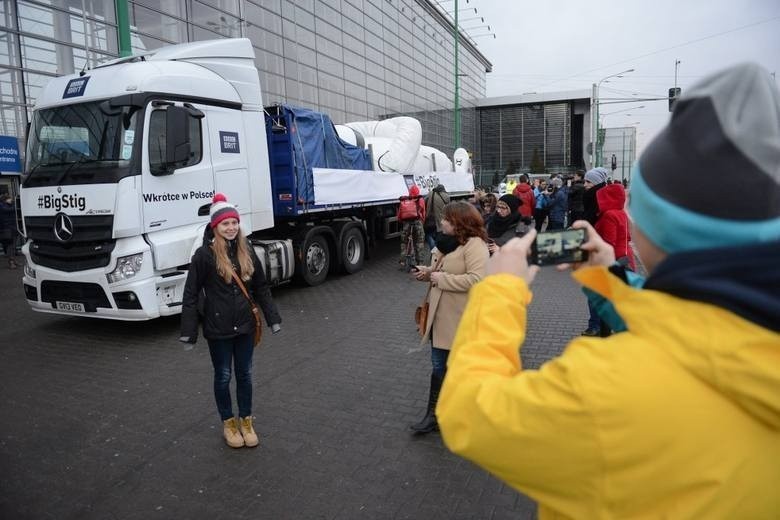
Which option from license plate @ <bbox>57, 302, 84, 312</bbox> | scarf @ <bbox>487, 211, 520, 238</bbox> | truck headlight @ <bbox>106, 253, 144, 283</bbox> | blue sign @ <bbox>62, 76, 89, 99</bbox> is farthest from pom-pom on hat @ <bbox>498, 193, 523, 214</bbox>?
blue sign @ <bbox>62, 76, 89, 99</bbox>

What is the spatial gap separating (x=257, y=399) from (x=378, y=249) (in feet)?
34.5

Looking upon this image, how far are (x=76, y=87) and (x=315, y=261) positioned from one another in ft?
15.7

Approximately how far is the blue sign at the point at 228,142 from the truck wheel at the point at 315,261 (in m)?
2.38

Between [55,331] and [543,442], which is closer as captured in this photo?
[543,442]

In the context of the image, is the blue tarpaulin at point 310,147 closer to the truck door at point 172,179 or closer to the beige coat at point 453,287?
the truck door at point 172,179

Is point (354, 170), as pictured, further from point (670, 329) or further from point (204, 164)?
point (670, 329)

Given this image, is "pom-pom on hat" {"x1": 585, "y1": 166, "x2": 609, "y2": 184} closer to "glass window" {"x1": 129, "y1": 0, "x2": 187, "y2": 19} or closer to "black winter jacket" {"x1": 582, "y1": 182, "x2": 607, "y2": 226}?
"black winter jacket" {"x1": 582, "y1": 182, "x2": 607, "y2": 226}

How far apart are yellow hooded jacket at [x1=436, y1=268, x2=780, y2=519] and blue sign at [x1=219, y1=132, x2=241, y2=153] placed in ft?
24.1

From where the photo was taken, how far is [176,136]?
6.61m

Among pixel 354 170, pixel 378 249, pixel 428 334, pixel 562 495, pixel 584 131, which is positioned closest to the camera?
pixel 562 495

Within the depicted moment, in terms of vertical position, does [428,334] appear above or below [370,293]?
above

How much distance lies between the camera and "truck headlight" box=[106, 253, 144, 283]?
6457 mm

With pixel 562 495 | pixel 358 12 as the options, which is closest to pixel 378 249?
pixel 562 495

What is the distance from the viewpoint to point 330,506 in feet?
10.7
